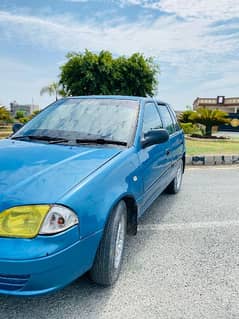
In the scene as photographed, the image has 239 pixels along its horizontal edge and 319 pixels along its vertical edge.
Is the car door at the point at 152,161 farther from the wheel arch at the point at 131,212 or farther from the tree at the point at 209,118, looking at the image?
the tree at the point at 209,118

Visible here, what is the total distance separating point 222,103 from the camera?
4572 cm

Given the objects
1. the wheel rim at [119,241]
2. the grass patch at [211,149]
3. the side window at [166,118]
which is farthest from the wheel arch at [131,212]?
the grass patch at [211,149]

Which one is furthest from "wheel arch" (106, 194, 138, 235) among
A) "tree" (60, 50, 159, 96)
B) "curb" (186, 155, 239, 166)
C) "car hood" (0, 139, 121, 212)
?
"tree" (60, 50, 159, 96)

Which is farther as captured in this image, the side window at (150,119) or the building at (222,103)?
the building at (222,103)

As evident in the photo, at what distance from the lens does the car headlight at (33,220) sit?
1.80 meters

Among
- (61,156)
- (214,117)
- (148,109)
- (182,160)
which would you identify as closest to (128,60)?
(214,117)

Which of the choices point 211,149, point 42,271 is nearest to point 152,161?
point 42,271

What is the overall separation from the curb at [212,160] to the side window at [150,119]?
4458 millimetres

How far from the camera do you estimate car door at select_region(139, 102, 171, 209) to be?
3047 mm

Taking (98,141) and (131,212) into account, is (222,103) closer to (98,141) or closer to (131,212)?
(98,141)

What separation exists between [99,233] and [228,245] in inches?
73.2

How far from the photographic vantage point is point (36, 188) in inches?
76.2

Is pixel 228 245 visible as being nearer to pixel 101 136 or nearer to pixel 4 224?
pixel 101 136

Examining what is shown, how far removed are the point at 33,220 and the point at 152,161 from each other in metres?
1.73
